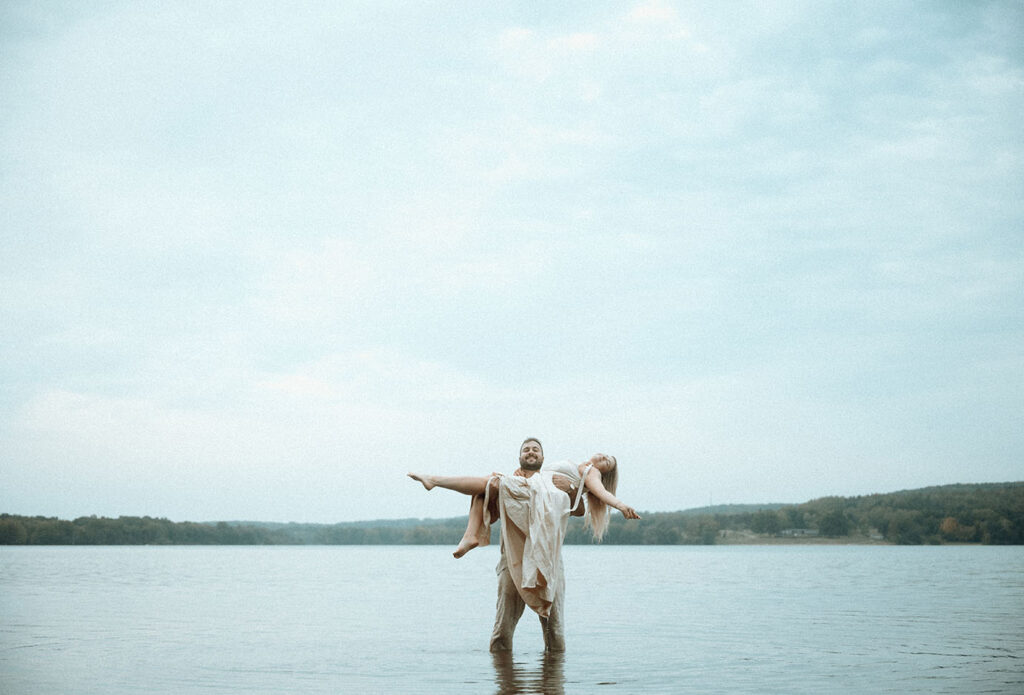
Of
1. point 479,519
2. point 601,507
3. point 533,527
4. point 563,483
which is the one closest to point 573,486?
point 563,483

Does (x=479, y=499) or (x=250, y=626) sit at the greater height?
(x=479, y=499)

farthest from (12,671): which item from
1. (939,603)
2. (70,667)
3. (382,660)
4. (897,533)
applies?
(897,533)

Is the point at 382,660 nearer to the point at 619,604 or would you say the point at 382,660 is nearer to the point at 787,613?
the point at 787,613

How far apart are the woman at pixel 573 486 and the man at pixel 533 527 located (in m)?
0.14

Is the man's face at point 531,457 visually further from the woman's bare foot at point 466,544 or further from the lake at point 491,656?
the lake at point 491,656

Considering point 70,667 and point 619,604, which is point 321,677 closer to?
point 70,667

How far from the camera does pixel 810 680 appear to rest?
12.1 metres

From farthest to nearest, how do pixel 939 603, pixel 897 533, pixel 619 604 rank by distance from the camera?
pixel 897 533, pixel 619 604, pixel 939 603

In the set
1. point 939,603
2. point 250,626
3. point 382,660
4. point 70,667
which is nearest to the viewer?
point 70,667

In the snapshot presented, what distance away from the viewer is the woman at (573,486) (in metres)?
12.9

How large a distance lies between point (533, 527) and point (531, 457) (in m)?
1.03

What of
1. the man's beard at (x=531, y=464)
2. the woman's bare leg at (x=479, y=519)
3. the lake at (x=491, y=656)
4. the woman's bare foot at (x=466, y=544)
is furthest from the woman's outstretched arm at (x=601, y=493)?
the lake at (x=491, y=656)

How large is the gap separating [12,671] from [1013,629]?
16.9 metres

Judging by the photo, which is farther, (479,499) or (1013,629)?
(1013,629)
